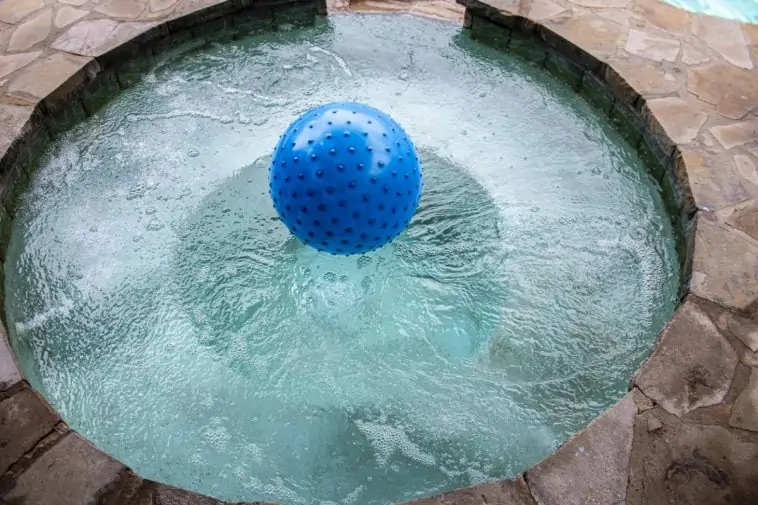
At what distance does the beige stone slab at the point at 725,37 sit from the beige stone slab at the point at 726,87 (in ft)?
0.46

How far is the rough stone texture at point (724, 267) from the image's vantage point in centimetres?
339

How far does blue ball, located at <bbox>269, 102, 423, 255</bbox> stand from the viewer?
2770mm

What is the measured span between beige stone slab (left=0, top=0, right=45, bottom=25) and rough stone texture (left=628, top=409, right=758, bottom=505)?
5.61 m

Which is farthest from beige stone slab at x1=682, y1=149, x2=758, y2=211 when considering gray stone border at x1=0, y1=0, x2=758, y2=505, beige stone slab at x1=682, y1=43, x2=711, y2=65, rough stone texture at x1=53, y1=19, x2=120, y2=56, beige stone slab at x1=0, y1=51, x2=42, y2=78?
beige stone slab at x1=0, y1=51, x2=42, y2=78

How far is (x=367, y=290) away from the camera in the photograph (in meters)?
3.73

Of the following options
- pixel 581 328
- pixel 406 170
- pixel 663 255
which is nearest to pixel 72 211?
pixel 406 170

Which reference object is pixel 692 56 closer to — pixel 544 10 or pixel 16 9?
pixel 544 10

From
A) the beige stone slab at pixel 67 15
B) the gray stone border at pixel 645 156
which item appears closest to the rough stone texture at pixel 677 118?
the gray stone border at pixel 645 156

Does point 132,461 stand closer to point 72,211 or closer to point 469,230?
point 72,211

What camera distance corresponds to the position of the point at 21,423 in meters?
2.92

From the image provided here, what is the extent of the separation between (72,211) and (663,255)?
12.5ft

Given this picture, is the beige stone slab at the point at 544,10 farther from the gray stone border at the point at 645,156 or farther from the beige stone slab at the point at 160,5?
the beige stone slab at the point at 160,5

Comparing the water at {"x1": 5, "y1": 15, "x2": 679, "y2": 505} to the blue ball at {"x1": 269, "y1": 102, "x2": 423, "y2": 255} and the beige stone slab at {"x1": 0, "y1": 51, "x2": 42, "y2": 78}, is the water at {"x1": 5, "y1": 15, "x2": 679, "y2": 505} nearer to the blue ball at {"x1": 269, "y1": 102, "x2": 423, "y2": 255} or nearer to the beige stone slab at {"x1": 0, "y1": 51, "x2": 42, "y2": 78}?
the beige stone slab at {"x1": 0, "y1": 51, "x2": 42, "y2": 78}

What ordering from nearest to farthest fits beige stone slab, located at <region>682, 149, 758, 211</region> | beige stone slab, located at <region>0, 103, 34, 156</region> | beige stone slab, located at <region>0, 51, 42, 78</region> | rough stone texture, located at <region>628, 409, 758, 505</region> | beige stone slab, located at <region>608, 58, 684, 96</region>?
rough stone texture, located at <region>628, 409, 758, 505</region> < beige stone slab, located at <region>682, 149, 758, 211</region> < beige stone slab, located at <region>0, 103, 34, 156</region> < beige stone slab, located at <region>608, 58, 684, 96</region> < beige stone slab, located at <region>0, 51, 42, 78</region>
